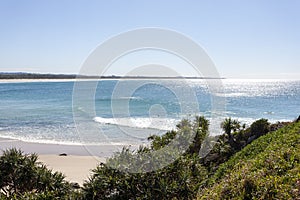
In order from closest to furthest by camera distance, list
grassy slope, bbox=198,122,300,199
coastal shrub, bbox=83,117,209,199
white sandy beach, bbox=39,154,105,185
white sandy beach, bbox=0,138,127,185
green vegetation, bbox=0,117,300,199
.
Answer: grassy slope, bbox=198,122,300,199 → green vegetation, bbox=0,117,300,199 → coastal shrub, bbox=83,117,209,199 → white sandy beach, bbox=39,154,105,185 → white sandy beach, bbox=0,138,127,185

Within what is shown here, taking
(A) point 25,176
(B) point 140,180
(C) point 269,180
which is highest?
(C) point 269,180

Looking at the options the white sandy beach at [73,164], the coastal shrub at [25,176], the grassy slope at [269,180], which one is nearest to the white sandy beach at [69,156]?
the white sandy beach at [73,164]

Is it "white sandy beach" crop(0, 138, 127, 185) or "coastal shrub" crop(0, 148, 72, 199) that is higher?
"coastal shrub" crop(0, 148, 72, 199)

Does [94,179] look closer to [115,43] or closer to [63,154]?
[115,43]

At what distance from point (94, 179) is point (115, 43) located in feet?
8.73

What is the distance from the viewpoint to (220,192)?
15.7 ft

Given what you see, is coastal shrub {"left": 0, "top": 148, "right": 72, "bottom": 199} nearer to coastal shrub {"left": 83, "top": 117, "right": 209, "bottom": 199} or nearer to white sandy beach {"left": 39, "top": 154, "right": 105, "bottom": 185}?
coastal shrub {"left": 83, "top": 117, "right": 209, "bottom": 199}

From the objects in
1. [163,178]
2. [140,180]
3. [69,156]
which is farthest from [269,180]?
[69,156]

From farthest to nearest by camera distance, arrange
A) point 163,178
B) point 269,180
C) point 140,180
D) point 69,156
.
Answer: point 69,156, point 163,178, point 140,180, point 269,180

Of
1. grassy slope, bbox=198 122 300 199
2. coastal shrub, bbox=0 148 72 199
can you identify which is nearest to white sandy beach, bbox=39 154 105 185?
coastal shrub, bbox=0 148 72 199

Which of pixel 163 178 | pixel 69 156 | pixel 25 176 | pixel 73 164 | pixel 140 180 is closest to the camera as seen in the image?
pixel 140 180

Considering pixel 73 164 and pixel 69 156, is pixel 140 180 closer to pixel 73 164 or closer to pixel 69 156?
pixel 73 164

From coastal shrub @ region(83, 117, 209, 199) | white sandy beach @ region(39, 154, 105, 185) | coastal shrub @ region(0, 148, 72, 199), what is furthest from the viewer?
white sandy beach @ region(39, 154, 105, 185)

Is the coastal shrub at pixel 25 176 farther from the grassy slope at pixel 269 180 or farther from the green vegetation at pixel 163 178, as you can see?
the grassy slope at pixel 269 180
